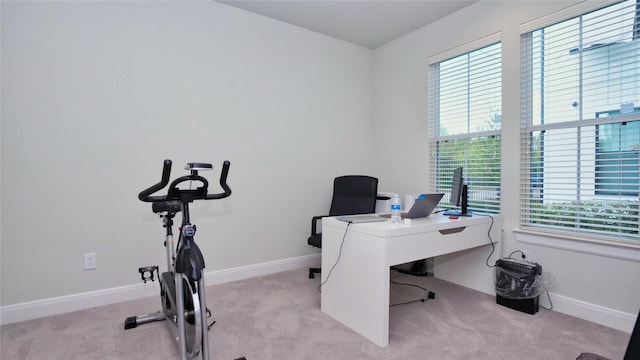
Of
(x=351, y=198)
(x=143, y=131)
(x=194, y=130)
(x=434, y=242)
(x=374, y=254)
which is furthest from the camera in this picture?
(x=351, y=198)

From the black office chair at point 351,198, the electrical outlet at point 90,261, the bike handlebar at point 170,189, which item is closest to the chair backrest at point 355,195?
the black office chair at point 351,198

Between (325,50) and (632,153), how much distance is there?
279 cm

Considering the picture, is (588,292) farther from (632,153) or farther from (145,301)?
(145,301)

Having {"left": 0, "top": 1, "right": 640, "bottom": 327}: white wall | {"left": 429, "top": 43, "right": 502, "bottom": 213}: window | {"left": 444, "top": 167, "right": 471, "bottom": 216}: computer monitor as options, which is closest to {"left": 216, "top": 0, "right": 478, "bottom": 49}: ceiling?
{"left": 0, "top": 1, "right": 640, "bottom": 327}: white wall

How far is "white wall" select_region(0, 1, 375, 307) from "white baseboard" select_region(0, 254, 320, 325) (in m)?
0.05

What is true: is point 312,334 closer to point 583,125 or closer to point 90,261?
point 90,261

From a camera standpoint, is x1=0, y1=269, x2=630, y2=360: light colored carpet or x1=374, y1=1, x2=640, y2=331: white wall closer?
x1=0, y1=269, x2=630, y2=360: light colored carpet

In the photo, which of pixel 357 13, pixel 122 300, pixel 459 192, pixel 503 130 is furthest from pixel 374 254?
pixel 357 13

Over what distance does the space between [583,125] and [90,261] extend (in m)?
3.71

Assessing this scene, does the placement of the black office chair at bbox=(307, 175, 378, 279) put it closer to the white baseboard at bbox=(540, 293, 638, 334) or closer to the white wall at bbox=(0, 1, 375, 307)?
the white wall at bbox=(0, 1, 375, 307)

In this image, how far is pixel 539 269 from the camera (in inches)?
93.0

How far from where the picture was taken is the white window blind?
2123mm

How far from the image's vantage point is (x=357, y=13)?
3.13 m

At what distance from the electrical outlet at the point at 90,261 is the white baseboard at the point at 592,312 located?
11.1ft
